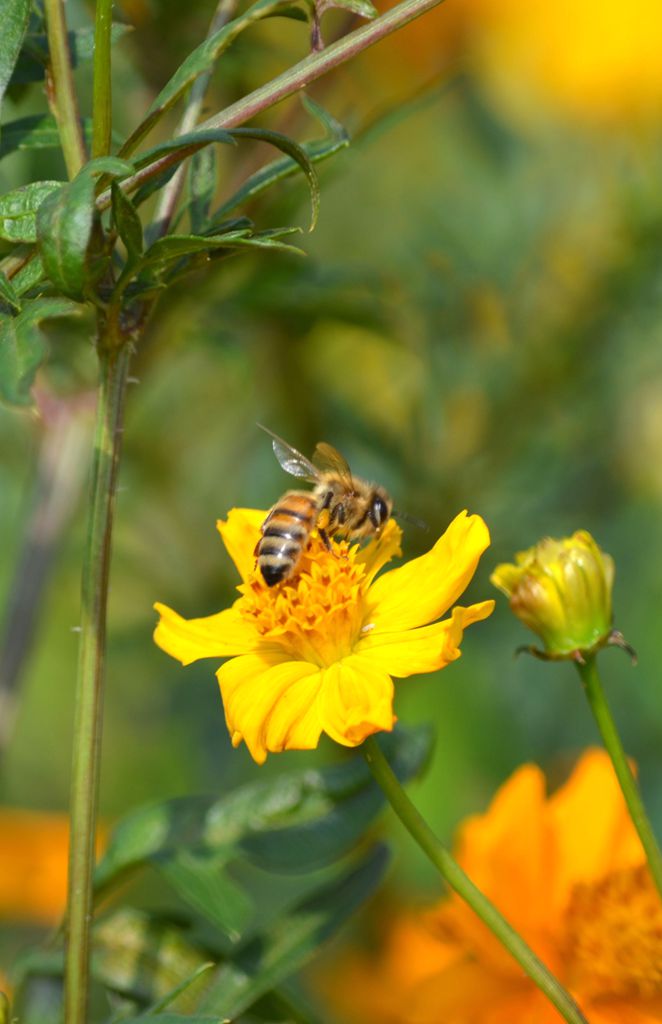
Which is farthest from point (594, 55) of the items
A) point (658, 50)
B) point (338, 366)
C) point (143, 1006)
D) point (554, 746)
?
point (143, 1006)

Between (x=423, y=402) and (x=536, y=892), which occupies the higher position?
(x=423, y=402)

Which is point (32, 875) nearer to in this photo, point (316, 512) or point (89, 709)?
point (316, 512)

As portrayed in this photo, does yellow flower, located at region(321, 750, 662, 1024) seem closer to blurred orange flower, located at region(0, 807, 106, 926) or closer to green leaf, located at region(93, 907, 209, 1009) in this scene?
green leaf, located at region(93, 907, 209, 1009)

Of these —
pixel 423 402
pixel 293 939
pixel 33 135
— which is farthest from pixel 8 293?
pixel 423 402

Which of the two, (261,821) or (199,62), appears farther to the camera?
(261,821)

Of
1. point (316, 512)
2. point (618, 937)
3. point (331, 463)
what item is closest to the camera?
point (618, 937)

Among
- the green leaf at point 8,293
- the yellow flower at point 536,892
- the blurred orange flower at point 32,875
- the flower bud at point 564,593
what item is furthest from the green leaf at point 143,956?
the blurred orange flower at point 32,875

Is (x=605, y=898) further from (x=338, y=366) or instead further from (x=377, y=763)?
(x=338, y=366)
